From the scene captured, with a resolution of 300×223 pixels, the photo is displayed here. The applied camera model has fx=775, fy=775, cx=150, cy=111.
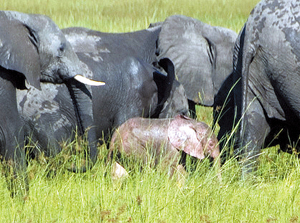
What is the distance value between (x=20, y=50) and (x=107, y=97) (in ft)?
4.76

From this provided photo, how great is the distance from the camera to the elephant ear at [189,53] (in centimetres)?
703

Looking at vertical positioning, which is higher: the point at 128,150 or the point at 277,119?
the point at 277,119

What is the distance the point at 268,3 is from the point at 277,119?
2.43 feet

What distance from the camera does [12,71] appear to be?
4.83m

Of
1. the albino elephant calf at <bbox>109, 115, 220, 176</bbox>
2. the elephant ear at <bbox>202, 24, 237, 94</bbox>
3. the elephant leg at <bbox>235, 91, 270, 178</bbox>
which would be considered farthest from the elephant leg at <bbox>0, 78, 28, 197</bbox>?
the elephant ear at <bbox>202, 24, 237, 94</bbox>

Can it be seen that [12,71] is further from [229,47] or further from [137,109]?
[229,47]

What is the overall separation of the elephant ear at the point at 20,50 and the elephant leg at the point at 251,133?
4.47ft

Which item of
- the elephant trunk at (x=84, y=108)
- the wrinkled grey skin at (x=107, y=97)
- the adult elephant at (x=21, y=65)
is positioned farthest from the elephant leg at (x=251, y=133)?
the wrinkled grey skin at (x=107, y=97)

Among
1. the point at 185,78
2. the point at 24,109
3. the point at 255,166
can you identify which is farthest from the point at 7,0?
the point at 255,166

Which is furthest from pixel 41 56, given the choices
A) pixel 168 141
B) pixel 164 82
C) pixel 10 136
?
pixel 164 82

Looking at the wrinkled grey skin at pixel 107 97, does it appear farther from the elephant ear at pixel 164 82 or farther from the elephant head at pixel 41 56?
the elephant head at pixel 41 56

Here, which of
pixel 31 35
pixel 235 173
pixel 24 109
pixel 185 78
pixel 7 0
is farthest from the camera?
pixel 7 0

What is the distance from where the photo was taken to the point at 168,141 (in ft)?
16.6

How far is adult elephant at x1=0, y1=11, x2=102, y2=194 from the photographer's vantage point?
4684 millimetres
